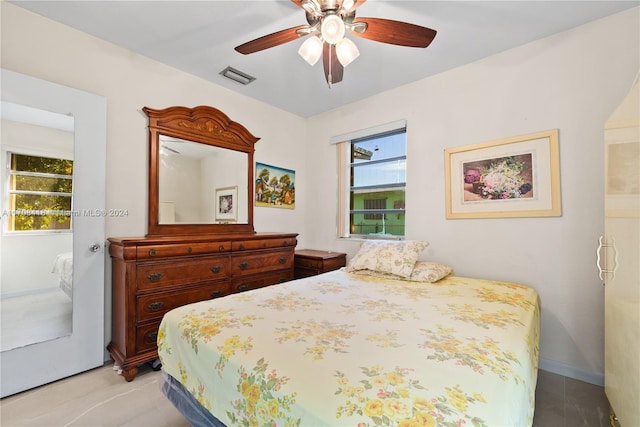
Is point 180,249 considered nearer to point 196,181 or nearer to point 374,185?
point 196,181

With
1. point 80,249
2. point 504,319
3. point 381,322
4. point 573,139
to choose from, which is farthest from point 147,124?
point 573,139

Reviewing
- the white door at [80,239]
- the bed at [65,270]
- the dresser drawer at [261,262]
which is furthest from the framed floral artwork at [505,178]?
the bed at [65,270]

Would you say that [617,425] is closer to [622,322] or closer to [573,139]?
Result: [622,322]

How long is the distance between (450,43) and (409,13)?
1.80ft

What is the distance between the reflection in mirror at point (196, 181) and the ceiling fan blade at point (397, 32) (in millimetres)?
1904

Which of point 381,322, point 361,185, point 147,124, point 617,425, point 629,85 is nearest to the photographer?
point 381,322

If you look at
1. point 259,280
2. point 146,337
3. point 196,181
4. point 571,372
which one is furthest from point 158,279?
point 571,372

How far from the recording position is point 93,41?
2.18 m

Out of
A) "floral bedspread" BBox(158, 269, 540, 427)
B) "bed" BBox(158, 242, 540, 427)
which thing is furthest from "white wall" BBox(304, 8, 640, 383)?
"floral bedspread" BBox(158, 269, 540, 427)

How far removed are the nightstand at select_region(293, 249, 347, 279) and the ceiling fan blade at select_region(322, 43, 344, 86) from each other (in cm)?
183

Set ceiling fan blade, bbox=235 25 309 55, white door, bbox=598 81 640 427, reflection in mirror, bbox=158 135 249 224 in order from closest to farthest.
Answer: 1. white door, bbox=598 81 640 427
2. ceiling fan blade, bbox=235 25 309 55
3. reflection in mirror, bbox=158 135 249 224

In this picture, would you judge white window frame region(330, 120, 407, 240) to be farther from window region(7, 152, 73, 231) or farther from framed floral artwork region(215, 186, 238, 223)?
window region(7, 152, 73, 231)

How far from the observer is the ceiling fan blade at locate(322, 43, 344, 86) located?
1.81m

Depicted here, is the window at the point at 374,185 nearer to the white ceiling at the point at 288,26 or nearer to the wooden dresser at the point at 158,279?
the white ceiling at the point at 288,26
